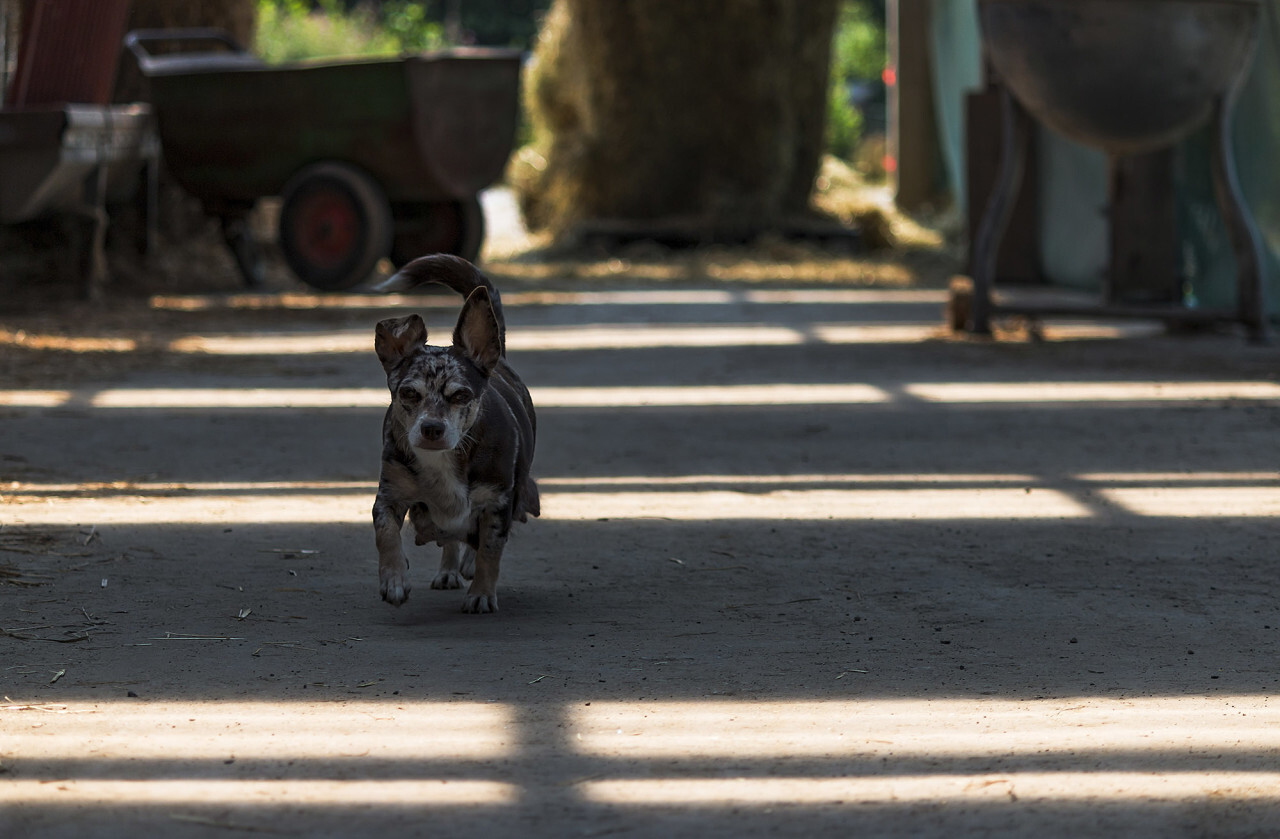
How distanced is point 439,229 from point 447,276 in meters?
6.93

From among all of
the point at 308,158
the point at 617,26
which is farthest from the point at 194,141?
the point at 617,26

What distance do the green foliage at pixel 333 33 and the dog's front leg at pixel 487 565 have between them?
1752 cm

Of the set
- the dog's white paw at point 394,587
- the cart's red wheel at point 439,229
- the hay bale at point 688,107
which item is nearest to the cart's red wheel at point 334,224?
the cart's red wheel at point 439,229

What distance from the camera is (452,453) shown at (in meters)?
3.42

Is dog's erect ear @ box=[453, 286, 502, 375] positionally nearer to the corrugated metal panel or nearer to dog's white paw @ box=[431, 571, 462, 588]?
dog's white paw @ box=[431, 571, 462, 588]

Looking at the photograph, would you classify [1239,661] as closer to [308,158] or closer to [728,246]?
[308,158]

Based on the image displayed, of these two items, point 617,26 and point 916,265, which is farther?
point 617,26

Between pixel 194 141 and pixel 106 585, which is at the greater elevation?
pixel 194 141

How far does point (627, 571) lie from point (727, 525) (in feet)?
1.89

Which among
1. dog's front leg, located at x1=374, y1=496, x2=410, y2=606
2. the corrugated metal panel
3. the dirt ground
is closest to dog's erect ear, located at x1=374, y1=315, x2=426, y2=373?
dog's front leg, located at x1=374, y1=496, x2=410, y2=606

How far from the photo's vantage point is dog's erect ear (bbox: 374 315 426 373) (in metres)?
3.43

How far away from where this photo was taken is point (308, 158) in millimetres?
9984

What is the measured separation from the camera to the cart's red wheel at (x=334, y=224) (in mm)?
9758

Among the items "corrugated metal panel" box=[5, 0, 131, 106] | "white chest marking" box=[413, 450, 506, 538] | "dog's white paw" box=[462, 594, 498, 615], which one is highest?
"corrugated metal panel" box=[5, 0, 131, 106]
